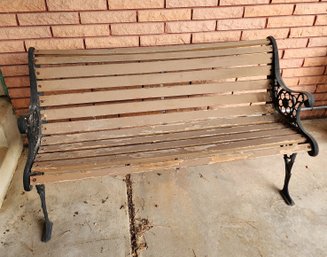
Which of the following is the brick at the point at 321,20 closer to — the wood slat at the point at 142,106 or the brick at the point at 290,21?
the brick at the point at 290,21

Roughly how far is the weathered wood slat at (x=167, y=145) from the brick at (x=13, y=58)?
836 mm

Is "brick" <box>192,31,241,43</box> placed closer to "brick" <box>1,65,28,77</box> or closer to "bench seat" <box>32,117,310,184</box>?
"bench seat" <box>32,117,310,184</box>

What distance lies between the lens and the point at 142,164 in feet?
6.05

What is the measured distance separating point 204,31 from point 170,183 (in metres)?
1.25

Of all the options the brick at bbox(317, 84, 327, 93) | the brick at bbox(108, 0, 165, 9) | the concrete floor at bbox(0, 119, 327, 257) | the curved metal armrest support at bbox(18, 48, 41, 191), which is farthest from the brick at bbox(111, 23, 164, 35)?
the brick at bbox(317, 84, 327, 93)

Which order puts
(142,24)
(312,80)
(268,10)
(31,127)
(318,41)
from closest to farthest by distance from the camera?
(31,127) < (142,24) < (268,10) < (318,41) < (312,80)

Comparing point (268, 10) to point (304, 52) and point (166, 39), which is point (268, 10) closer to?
point (304, 52)

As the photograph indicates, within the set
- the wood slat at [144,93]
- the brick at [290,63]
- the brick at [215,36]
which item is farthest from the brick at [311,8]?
the wood slat at [144,93]

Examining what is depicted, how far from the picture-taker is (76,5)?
7.08 ft

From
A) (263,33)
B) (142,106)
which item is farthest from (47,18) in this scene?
(263,33)

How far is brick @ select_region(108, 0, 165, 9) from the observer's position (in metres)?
2.19

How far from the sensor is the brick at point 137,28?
2291mm

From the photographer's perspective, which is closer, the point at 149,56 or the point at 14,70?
the point at 149,56

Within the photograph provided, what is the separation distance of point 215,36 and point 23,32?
1469 mm
